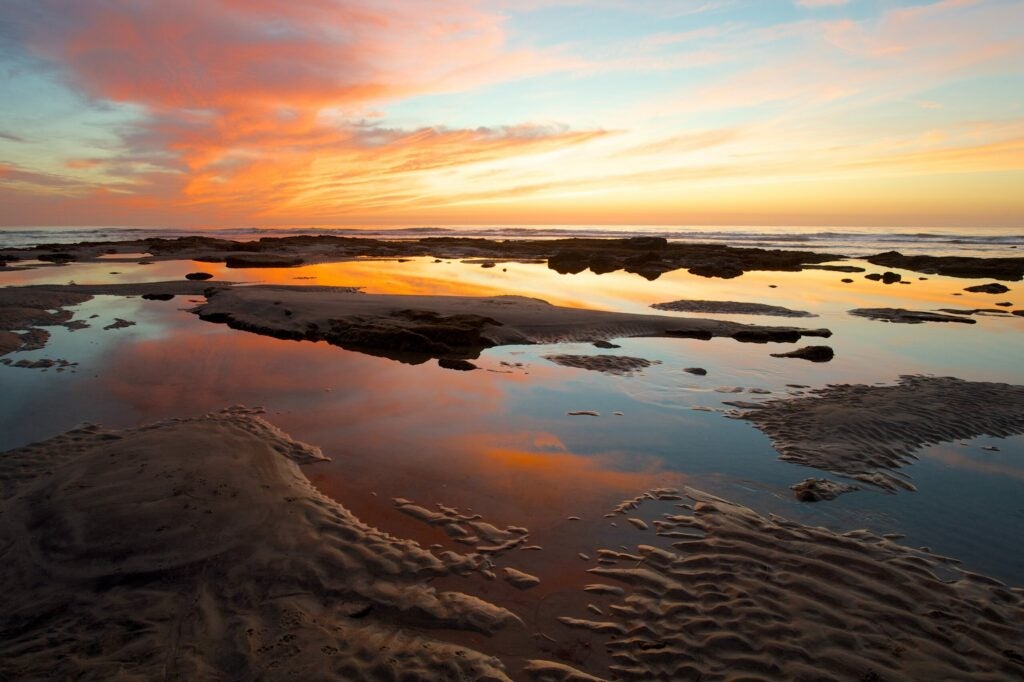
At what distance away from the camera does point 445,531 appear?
574 cm

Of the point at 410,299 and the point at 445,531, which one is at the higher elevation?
the point at 410,299

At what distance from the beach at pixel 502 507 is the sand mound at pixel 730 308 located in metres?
6.17

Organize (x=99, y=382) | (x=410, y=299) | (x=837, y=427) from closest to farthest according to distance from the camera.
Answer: (x=837, y=427)
(x=99, y=382)
(x=410, y=299)

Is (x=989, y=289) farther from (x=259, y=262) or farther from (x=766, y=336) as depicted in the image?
(x=259, y=262)

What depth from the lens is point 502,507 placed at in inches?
248

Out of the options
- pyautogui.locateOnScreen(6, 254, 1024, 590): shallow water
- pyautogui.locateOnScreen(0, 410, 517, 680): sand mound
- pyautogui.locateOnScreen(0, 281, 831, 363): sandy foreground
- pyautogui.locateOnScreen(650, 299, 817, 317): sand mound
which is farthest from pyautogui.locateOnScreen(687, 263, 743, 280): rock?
pyautogui.locateOnScreen(0, 410, 517, 680): sand mound

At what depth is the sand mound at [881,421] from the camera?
7.73 meters

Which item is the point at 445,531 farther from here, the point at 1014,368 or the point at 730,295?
the point at 730,295

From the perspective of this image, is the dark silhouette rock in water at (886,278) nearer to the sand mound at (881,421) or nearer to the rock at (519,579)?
the sand mound at (881,421)

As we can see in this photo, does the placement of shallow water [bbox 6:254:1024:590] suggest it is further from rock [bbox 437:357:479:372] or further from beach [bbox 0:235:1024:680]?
rock [bbox 437:357:479:372]

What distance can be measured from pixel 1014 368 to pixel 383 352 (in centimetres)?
1539

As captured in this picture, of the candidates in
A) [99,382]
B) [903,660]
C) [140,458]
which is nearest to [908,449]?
[903,660]

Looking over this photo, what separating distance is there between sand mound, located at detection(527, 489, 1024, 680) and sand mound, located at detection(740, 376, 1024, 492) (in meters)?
2.26

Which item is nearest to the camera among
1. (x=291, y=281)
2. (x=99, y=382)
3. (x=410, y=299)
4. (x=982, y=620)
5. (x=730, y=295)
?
(x=982, y=620)
